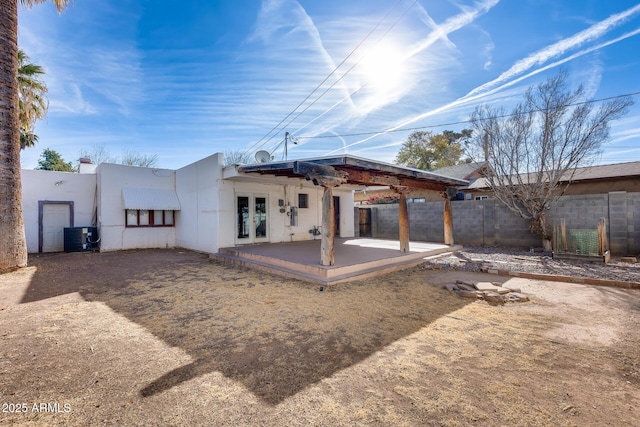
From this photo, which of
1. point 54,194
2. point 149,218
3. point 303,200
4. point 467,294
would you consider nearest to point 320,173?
point 467,294

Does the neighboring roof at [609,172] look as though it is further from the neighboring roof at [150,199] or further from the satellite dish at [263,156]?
the neighboring roof at [150,199]

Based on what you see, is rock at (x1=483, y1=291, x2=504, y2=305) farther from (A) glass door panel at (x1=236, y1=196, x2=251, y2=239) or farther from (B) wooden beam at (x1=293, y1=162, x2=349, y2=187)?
(A) glass door panel at (x1=236, y1=196, x2=251, y2=239)

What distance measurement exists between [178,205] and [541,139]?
47.5 feet

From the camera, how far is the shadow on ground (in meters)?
2.62

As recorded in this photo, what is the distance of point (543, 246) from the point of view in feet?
31.6

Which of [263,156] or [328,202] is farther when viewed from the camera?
[263,156]

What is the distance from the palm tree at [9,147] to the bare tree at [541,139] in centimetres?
1485

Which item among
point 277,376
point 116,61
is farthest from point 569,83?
point 116,61

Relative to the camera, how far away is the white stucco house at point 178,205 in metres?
9.51

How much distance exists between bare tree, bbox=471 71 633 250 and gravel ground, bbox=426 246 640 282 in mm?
1944

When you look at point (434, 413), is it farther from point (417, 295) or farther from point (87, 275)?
point (87, 275)

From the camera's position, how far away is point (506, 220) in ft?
34.7

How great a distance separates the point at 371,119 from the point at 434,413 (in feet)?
48.3

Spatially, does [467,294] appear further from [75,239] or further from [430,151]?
[430,151]
